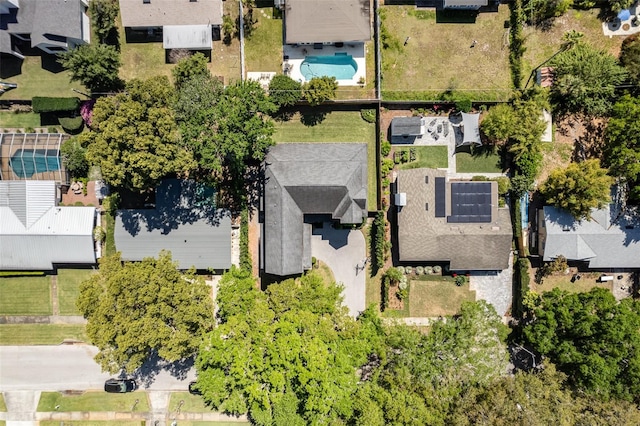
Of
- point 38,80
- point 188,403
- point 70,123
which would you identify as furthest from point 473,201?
point 38,80

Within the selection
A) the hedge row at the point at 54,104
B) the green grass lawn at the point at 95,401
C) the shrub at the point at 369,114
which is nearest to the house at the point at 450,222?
the shrub at the point at 369,114

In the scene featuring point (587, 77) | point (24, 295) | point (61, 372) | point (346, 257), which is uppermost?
point (587, 77)

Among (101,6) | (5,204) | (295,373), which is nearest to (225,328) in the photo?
(295,373)

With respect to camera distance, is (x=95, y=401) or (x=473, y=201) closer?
(x=473, y=201)

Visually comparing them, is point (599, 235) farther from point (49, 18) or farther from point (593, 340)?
point (49, 18)

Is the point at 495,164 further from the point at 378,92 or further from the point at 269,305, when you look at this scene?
the point at 269,305

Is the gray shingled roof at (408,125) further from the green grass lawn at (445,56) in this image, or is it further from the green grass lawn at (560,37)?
the green grass lawn at (560,37)
